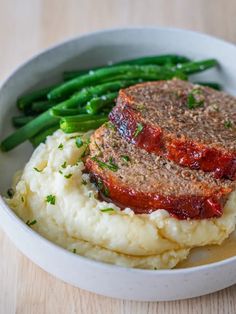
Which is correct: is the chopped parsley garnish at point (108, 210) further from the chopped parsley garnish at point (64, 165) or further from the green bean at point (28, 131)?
the green bean at point (28, 131)

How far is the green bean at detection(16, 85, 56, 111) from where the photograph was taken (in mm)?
4992

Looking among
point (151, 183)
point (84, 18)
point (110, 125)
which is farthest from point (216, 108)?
point (84, 18)

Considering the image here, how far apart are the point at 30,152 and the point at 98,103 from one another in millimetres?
664

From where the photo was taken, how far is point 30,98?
16.5ft

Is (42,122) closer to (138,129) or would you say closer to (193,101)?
(138,129)

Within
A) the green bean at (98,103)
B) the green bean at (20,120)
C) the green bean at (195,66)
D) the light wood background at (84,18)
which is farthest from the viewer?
the light wood background at (84,18)

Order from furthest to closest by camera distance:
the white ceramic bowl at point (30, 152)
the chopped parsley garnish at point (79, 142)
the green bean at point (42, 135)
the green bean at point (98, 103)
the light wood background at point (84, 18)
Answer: the light wood background at point (84, 18), the green bean at point (42, 135), the green bean at point (98, 103), the chopped parsley garnish at point (79, 142), the white ceramic bowl at point (30, 152)

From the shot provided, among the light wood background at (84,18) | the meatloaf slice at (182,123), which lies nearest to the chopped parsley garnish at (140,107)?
the meatloaf slice at (182,123)

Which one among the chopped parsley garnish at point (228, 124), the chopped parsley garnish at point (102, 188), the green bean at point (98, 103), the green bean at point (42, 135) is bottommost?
the chopped parsley garnish at point (102, 188)

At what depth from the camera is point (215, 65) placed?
532 cm

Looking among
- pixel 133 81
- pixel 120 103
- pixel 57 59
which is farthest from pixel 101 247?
pixel 57 59

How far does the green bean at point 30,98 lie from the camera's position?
4.99 meters

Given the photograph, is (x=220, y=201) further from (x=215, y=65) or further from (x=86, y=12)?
(x=86, y=12)

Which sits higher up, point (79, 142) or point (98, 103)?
point (98, 103)
